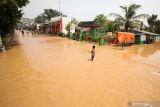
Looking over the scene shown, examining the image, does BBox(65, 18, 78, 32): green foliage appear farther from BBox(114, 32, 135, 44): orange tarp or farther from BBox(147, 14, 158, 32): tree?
BBox(147, 14, 158, 32): tree

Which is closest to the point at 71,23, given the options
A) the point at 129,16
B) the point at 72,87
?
the point at 129,16

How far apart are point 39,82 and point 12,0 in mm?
13067

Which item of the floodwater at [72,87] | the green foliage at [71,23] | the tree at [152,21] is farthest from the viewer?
the tree at [152,21]

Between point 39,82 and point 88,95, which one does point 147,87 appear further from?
point 39,82

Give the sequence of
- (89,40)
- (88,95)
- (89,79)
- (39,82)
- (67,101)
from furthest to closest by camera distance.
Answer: (89,40) → (89,79) → (39,82) → (88,95) → (67,101)

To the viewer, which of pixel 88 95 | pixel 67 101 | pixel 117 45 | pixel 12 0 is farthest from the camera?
pixel 117 45

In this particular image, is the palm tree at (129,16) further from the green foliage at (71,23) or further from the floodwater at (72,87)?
the floodwater at (72,87)

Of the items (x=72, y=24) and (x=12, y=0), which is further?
(x=72, y=24)

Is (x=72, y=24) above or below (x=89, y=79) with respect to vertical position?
above

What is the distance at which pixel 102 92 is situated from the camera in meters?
8.91

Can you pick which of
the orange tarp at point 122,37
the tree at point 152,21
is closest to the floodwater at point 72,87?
the orange tarp at point 122,37

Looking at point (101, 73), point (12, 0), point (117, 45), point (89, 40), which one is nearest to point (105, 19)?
point (89, 40)

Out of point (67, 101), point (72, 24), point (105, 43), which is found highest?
point (72, 24)

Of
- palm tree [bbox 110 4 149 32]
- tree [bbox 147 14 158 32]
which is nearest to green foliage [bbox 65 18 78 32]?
palm tree [bbox 110 4 149 32]
